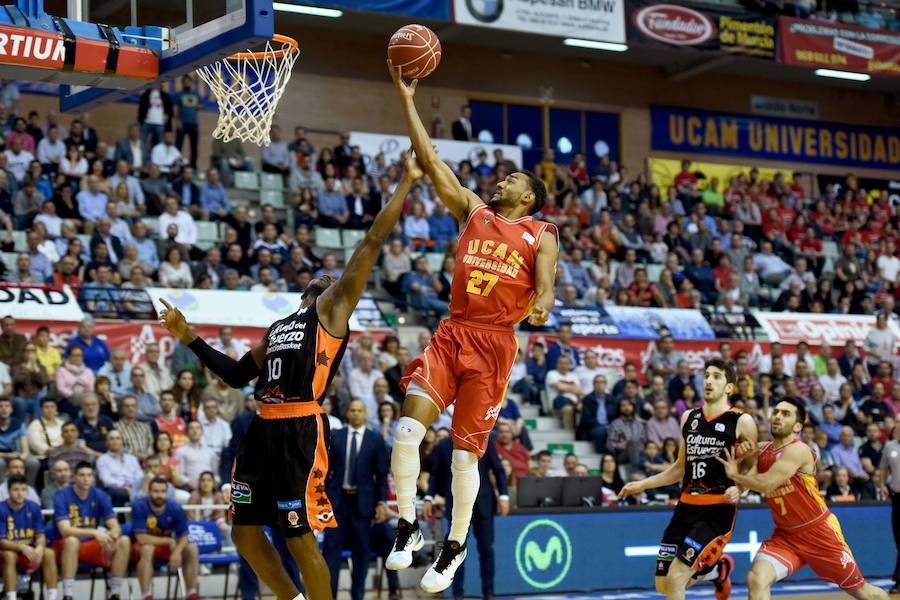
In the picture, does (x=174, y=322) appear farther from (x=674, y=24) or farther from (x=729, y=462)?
(x=674, y=24)

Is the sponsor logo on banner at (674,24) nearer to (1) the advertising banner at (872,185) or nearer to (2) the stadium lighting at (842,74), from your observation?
(2) the stadium lighting at (842,74)

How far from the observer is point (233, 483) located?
812 centimetres

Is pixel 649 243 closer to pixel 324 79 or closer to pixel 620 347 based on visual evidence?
pixel 620 347

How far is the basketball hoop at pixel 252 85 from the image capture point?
9.77 m

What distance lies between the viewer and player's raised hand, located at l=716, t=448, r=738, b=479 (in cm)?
990

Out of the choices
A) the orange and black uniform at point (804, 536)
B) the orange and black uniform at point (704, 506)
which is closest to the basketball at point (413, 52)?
the orange and black uniform at point (704, 506)

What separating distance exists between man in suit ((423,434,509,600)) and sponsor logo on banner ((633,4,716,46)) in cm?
1469

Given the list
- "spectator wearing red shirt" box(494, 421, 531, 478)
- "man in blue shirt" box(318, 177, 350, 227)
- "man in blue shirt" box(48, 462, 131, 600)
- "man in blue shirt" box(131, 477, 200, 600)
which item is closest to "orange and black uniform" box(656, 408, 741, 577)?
"man in blue shirt" box(131, 477, 200, 600)

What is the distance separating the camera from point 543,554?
14.8m

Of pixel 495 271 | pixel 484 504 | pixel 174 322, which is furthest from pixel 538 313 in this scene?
pixel 484 504

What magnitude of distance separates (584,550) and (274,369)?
7889 millimetres

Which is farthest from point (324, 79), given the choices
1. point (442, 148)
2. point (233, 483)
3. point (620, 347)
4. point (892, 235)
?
point (233, 483)

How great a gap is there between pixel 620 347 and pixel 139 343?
25.8 feet

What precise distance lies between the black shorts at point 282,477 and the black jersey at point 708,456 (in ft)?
11.4
